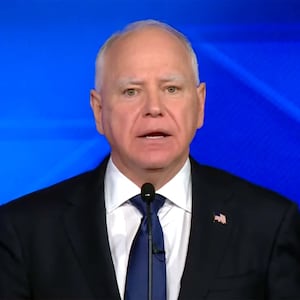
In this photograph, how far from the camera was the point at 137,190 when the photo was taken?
6.68 feet

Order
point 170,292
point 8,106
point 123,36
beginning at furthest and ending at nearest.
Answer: point 8,106 → point 123,36 → point 170,292

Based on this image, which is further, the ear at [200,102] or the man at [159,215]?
the ear at [200,102]

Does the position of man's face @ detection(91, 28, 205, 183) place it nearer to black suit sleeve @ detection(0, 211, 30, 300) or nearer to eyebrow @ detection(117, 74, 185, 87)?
eyebrow @ detection(117, 74, 185, 87)

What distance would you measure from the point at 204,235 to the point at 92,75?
0.67 metres

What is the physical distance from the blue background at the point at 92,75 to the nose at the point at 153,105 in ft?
1.56

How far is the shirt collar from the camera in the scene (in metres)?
2.03

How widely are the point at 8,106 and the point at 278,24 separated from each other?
0.82m

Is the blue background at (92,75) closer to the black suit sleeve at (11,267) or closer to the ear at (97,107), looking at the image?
the ear at (97,107)

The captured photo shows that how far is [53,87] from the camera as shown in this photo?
2408mm

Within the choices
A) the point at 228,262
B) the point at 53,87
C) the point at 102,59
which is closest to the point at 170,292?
the point at 228,262

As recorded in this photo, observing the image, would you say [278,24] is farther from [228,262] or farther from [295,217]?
[228,262]

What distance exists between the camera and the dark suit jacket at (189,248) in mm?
1936

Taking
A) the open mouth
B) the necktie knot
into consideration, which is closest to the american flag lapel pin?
the necktie knot

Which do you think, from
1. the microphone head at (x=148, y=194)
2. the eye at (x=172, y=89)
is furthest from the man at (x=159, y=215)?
the microphone head at (x=148, y=194)
